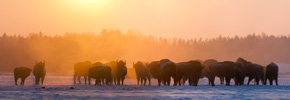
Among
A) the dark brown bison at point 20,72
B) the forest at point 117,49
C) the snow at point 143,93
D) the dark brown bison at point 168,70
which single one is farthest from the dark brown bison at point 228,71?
the forest at point 117,49

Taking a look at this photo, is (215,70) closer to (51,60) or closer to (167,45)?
(51,60)

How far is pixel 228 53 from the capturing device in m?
163

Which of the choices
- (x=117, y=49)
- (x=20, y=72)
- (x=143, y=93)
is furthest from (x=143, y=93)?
(x=117, y=49)

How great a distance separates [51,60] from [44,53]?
6268 millimetres

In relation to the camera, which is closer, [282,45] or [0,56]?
[0,56]

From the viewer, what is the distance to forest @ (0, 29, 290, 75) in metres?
124

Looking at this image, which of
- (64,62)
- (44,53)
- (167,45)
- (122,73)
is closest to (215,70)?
(122,73)

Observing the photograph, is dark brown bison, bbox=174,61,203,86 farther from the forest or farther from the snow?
the forest

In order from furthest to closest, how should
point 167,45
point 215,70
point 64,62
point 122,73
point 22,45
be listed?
point 167,45
point 22,45
point 64,62
point 122,73
point 215,70

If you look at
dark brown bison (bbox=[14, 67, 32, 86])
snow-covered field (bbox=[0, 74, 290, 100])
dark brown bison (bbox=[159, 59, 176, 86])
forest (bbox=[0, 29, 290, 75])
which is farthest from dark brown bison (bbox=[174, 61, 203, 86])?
forest (bbox=[0, 29, 290, 75])

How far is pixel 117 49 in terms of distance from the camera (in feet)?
458

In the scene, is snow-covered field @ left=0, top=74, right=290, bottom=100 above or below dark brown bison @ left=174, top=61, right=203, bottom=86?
below

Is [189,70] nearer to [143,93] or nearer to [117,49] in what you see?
[143,93]

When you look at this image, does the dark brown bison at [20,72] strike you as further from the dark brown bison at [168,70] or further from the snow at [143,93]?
the dark brown bison at [168,70]
